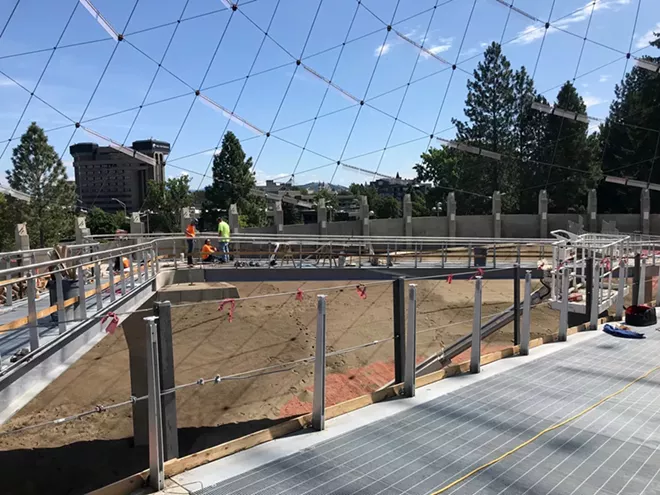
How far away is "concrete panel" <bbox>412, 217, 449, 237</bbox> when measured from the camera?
3247 cm

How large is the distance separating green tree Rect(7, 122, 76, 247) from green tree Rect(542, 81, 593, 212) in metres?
38.0

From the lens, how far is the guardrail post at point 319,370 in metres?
3.58

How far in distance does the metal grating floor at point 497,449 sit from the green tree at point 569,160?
130 feet

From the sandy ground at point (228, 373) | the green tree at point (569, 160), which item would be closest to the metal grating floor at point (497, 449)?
the sandy ground at point (228, 373)

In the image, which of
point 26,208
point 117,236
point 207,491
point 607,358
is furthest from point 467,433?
point 26,208

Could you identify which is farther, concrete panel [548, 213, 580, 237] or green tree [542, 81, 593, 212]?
green tree [542, 81, 593, 212]

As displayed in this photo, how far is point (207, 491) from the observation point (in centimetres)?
279

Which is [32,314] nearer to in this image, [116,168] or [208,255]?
[208,255]

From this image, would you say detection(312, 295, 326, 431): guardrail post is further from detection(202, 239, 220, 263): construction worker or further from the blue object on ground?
detection(202, 239, 220, 263): construction worker

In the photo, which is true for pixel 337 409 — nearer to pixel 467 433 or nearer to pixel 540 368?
pixel 467 433

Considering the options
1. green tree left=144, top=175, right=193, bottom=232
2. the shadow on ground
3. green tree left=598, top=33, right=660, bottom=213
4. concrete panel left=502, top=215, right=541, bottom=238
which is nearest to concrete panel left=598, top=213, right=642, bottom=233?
concrete panel left=502, top=215, right=541, bottom=238

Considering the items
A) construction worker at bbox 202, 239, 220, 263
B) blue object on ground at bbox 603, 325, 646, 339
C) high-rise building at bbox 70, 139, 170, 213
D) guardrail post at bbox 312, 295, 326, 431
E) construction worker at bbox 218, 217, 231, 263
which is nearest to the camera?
guardrail post at bbox 312, 295, 326, 431

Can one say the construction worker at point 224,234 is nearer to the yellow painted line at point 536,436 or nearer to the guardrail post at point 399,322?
the guardrail post at point 399,322

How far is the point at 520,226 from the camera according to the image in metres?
32.8
